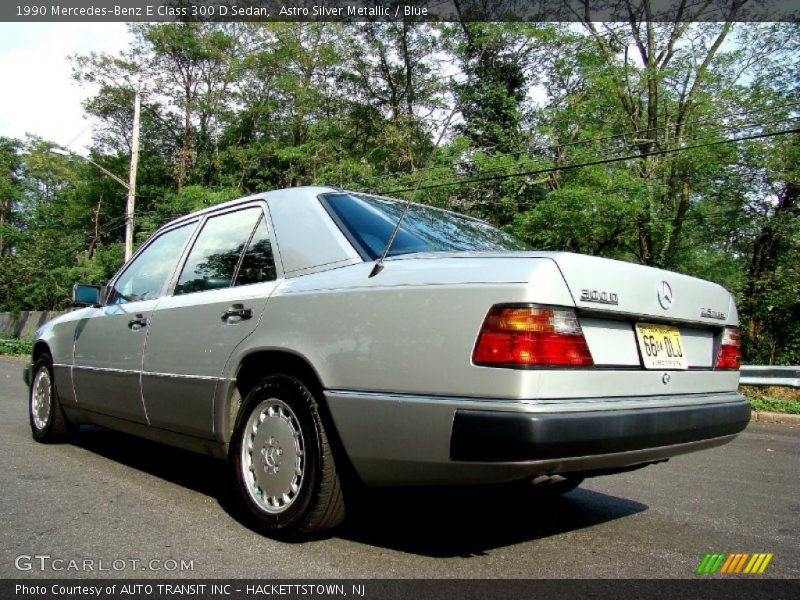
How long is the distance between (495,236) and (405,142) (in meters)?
19.4

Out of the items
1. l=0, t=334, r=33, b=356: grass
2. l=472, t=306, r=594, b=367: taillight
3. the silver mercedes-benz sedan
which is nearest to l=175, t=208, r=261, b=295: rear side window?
the silver mercedes-benz sedan

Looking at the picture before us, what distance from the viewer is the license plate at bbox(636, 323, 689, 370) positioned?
2.65m

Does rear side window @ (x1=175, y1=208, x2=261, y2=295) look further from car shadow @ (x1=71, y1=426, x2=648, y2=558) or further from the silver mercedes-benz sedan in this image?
car shadow @ (x1=71, y1=426, x2=648, y2=558)

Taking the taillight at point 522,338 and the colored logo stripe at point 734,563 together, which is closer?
the taillight at point 522,338

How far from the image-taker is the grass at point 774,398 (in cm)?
977

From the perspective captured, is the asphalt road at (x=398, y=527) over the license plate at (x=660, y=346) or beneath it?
beneath

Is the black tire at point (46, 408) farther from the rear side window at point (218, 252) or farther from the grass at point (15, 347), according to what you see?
the grass at point (15, 347)

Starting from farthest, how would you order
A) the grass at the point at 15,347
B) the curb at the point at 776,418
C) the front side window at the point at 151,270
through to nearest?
the grass at the point at 15,347, the curb at the point at 776,418, the front side window at the point at 151,270

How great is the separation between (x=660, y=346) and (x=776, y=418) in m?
7.99

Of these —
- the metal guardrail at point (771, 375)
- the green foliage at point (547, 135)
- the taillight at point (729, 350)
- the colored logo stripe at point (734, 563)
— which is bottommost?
the metal guardrail at point (771, 375)

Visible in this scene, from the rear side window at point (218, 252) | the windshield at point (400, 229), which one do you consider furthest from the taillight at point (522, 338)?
the rear side window at point (218, 252)

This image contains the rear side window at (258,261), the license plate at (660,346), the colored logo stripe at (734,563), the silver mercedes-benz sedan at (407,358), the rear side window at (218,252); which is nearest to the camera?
→ the silver mercedes-benz sedan at (407,358)

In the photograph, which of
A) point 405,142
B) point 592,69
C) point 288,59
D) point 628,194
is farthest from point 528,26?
point 288,59

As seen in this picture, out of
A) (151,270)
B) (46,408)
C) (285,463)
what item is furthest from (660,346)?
(46,408)
